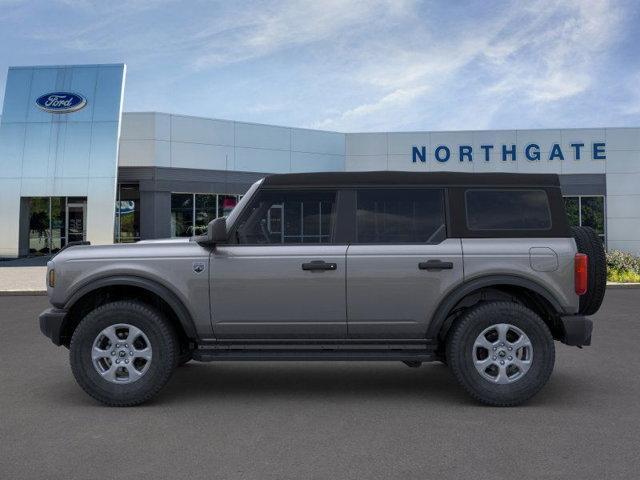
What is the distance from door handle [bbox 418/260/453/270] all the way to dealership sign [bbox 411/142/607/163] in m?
26.2

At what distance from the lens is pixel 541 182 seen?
5836 millimetres

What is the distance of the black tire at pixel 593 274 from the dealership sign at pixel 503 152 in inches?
1016

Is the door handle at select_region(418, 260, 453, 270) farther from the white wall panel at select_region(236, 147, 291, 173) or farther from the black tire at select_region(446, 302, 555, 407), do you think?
the white wall panel at select_region(236, 147, 291, 173)

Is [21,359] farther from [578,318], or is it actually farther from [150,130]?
[150,130]

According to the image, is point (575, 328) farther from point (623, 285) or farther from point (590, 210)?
point (590, 210)

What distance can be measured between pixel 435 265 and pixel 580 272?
1211 mm

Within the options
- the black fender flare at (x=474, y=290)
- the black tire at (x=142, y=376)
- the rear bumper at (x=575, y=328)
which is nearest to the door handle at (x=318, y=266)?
the black fender flare at (x=474, y=290)

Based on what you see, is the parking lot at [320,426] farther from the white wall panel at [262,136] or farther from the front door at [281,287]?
the white wall panel at [262,136]

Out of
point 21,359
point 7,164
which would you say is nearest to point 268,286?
point 21,359

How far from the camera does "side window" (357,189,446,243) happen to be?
5738mm

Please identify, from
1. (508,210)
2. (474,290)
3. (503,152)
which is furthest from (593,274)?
(503,152)

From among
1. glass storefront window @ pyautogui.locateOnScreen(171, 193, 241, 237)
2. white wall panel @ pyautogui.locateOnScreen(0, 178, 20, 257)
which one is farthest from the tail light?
white wall panel @ pyautogui.locateOnScreen(0, 178, 20, 257)

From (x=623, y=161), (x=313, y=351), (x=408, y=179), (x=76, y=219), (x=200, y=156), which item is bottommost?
(x=313, y=351)

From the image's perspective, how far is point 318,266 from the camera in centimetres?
560
